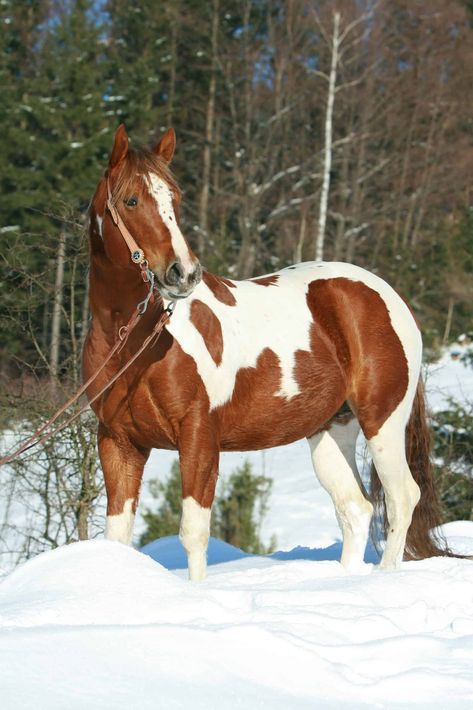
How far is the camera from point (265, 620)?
357 centimetres

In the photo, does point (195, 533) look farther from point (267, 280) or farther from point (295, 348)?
point (267, 280)

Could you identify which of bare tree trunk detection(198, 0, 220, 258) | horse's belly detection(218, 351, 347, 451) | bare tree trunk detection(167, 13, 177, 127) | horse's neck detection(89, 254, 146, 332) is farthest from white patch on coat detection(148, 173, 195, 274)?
bare tree trunk detection(167, 13, 177, 127)

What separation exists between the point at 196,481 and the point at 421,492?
69.0 inches

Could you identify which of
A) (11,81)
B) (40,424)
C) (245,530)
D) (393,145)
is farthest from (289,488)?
(393,145)

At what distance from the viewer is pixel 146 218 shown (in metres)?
3.84

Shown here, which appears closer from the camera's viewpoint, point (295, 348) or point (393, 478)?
point (295, 348)

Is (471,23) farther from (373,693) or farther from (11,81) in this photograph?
(373,693)

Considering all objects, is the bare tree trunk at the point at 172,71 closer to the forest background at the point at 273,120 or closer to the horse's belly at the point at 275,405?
the forest background at the point at 273,120

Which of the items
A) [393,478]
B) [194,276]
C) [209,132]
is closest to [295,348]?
[393,478]

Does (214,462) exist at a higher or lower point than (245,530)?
lower

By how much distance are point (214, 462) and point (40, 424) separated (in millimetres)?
3483

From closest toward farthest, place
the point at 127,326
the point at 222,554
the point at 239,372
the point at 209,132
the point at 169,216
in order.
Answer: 1. the point at 169,216
2. the point at 127,326
3. the point at 239,372
4. the point at 222,554
5. the point at 209,132

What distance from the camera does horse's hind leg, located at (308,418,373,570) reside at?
5.20 metres

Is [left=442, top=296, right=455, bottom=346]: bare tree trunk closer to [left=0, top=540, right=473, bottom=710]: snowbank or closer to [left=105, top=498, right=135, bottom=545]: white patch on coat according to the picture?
[left=105, top=498, right=135, bottom=545]: white patch on coat
